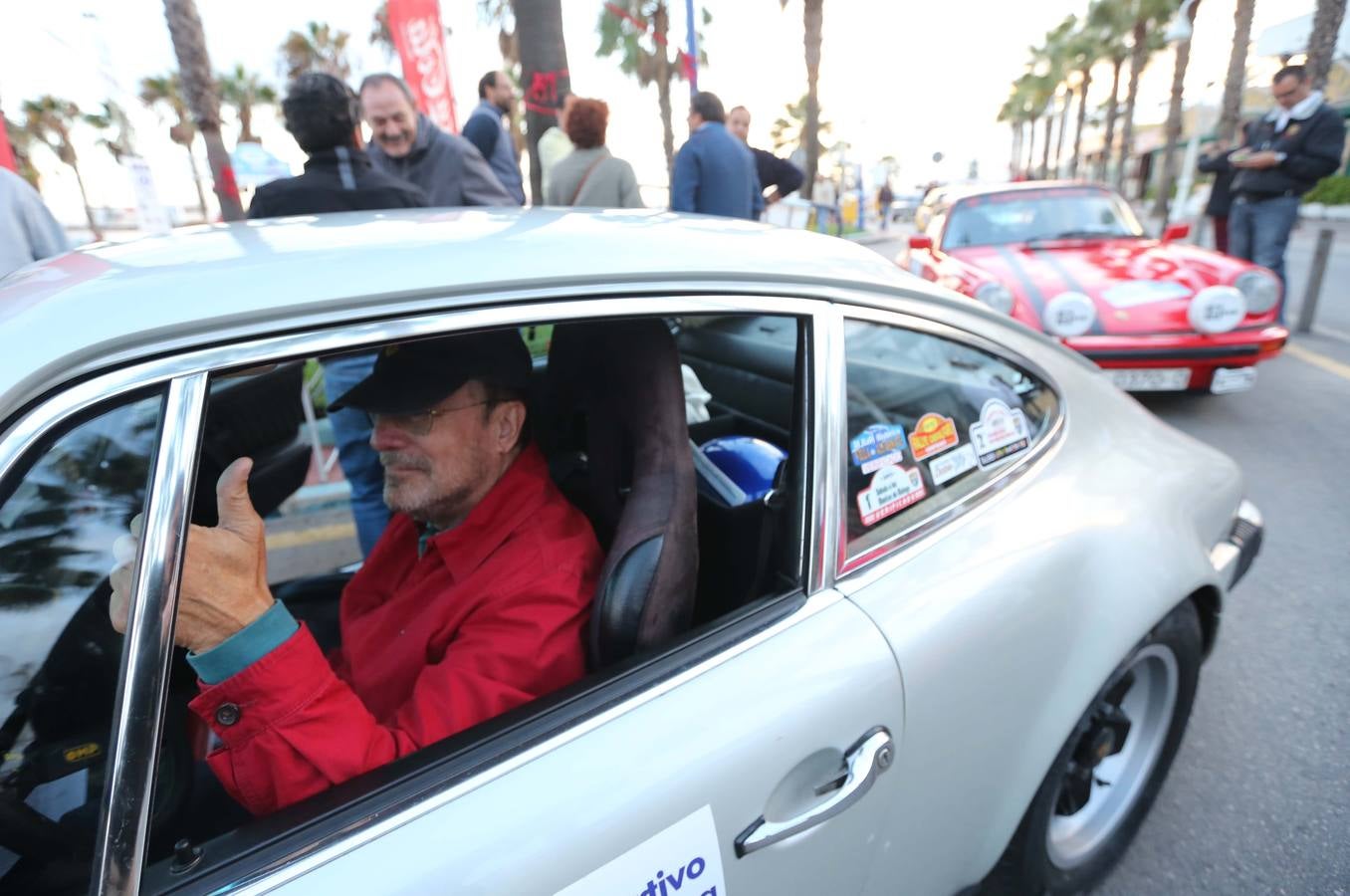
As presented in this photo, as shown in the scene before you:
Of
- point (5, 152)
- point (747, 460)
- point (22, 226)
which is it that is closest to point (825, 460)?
point (747, 460)

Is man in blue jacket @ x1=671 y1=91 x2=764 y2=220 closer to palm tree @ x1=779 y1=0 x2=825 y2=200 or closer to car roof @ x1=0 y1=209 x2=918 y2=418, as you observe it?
car roof @ x1=0 y1=209 x2=918 y2=418

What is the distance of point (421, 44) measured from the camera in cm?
627

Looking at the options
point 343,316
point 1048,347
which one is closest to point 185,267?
point 343,316

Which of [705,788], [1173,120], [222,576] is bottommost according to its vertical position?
[705,788]

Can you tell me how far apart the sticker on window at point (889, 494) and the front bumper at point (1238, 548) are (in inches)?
39.4

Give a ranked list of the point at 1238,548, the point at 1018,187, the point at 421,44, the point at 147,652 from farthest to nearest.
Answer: the point at 421,44 < the point at 1018,187 < the point at 1238,548 < the point at 147,652

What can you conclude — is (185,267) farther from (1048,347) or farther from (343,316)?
(1048,347)

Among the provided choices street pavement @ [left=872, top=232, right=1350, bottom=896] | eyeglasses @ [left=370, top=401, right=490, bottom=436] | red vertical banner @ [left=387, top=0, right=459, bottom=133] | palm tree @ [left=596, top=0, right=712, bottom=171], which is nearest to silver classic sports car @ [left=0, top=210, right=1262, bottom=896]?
street pavement @ [left=872, top=232, right=1350, bottom=896]

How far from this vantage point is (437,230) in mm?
1110

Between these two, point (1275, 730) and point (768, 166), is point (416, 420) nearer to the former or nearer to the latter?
point (1275, 730)

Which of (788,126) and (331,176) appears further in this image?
(788,126)

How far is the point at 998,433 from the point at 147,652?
4.81ft

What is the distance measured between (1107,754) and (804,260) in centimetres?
149

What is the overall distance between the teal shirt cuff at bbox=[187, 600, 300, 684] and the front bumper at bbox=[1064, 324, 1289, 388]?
467 centimetres
